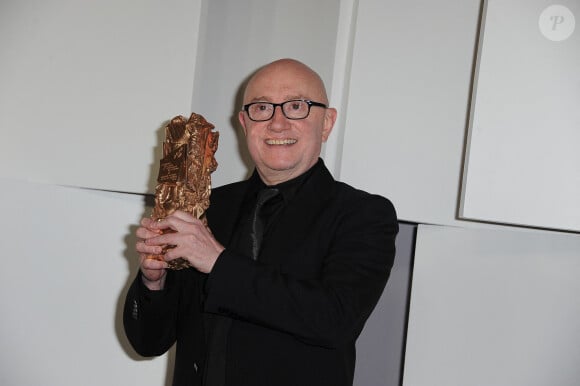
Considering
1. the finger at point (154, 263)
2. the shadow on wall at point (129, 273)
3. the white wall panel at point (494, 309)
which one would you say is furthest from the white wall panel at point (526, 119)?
the shadow on wall at point (129, 273)

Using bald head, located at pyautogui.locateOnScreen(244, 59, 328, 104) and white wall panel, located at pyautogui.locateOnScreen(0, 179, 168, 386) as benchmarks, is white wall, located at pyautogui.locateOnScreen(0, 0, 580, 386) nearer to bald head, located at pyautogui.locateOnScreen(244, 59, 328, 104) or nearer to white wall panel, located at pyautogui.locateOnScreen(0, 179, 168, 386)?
white wall panel, located at pyautogui.locateOnScreen(0, 179, 168, 386)

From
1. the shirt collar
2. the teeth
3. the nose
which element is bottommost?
the shirt collar

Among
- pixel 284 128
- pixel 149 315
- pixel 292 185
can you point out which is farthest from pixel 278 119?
pixel 149 315

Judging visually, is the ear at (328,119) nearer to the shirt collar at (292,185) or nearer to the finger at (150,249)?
the shirt collar at (292,185)

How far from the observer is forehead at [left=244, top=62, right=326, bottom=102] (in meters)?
1.68

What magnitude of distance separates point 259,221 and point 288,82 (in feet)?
1.25

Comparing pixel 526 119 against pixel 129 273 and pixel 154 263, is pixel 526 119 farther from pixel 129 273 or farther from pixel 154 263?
pixel 129 273

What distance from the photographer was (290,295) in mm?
1352

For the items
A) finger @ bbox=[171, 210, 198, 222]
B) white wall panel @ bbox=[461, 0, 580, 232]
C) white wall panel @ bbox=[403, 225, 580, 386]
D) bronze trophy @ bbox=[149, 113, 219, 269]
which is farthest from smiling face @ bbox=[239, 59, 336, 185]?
white wall panel @ bbox=[403, 225, 580, 386]

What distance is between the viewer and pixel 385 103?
2.30 m

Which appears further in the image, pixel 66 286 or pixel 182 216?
pixel 66 286

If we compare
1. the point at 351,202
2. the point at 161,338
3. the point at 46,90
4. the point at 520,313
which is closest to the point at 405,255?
the point at 520,313

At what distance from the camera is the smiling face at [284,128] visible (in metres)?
1.65

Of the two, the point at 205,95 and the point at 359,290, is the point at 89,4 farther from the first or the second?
the point at 359,290
